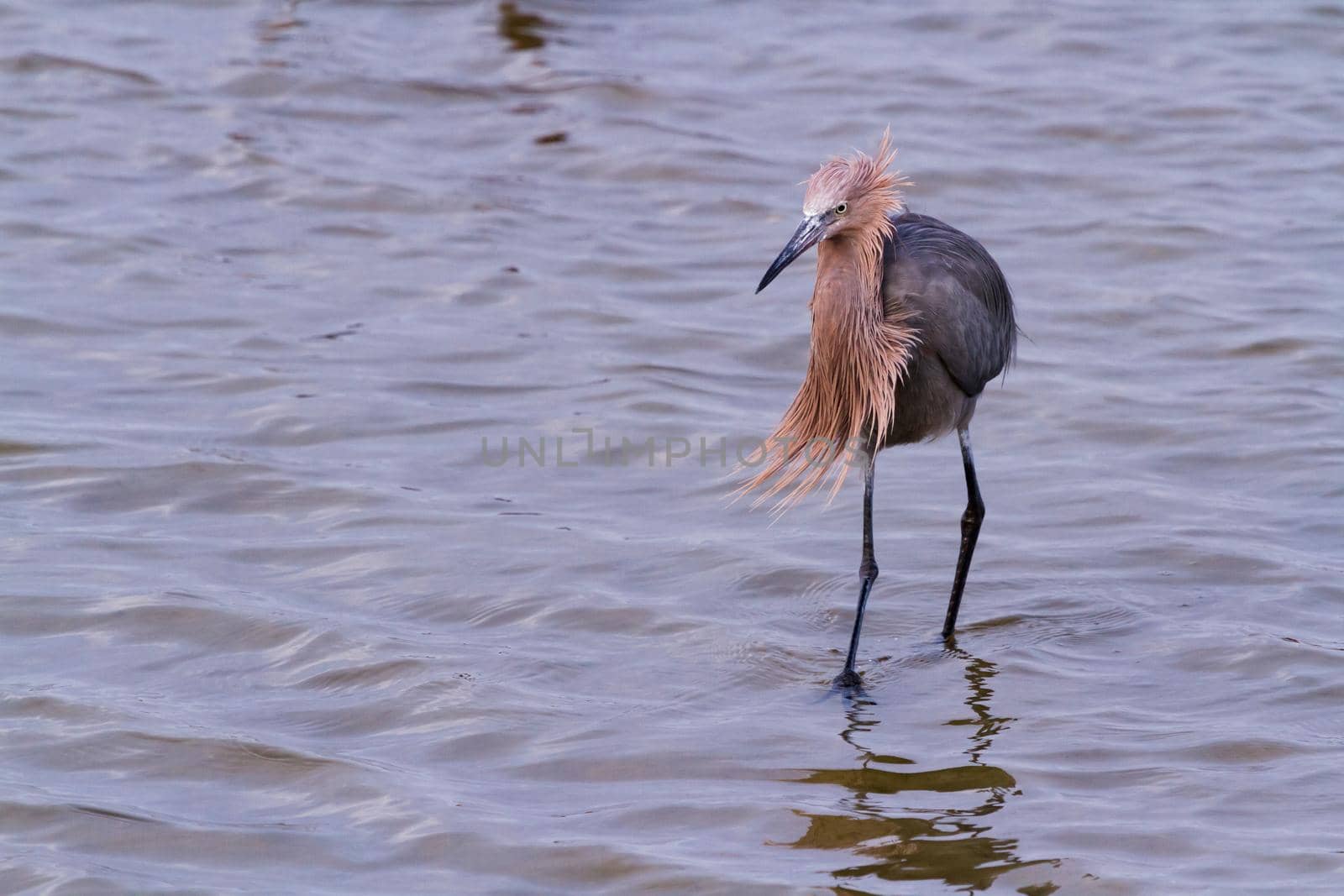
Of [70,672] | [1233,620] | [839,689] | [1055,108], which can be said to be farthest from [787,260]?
[1055,108]

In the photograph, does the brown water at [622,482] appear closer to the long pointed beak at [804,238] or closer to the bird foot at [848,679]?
the bird foot at [848,679]

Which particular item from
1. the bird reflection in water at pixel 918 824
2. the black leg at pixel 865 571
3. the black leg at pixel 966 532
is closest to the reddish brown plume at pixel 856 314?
the black leg at pixel 865 571

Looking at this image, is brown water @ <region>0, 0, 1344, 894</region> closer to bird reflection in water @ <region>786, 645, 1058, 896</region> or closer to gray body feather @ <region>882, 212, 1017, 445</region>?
bird reflection in water @ <region>786, 645, 1058, 896</region>

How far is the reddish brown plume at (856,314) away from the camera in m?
5.64

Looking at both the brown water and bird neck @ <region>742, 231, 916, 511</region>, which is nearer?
the brown water

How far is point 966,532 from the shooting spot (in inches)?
246

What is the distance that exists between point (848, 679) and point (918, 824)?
97cm

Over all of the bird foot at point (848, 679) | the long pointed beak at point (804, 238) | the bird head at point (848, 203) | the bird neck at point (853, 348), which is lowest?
the bird foot at point (848, 679)

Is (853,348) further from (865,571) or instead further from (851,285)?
(865,571)

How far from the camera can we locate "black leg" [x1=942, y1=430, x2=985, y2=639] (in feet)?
19.9

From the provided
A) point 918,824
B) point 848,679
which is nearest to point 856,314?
point 848,679

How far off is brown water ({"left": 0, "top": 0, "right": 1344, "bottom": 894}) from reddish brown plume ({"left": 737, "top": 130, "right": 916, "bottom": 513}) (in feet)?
2.80

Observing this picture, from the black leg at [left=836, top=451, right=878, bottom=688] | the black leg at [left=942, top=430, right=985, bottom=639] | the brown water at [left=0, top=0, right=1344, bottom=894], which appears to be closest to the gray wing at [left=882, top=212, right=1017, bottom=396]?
the black leg at [left=942, top=430, right=985, bottom=639]

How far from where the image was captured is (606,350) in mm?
8789
